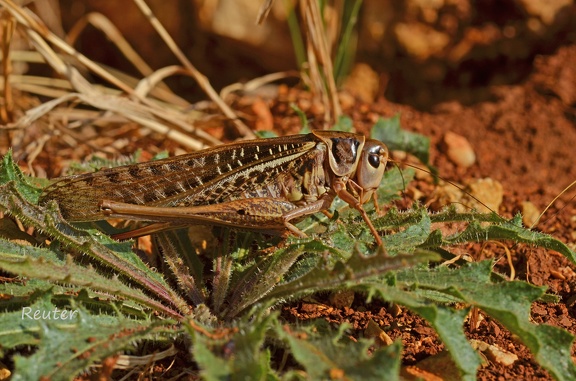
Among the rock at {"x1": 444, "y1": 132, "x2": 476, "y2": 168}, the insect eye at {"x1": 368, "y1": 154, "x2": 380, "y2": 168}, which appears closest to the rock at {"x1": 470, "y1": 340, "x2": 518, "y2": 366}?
the insect eye at {"x1": 368, "y1": 154, "x2": 380, "y2": 168}

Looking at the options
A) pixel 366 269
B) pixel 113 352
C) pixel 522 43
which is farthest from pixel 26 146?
pixel 522 43

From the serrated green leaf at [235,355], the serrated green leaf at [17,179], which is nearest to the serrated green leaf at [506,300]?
the serrated green leaf at [235,355]

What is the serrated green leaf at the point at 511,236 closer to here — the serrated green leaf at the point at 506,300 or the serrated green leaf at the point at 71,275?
the serrated green leaf at the point at 506,300

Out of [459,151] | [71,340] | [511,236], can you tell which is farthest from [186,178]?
[459,151]

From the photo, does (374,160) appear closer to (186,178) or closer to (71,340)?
(186,178)

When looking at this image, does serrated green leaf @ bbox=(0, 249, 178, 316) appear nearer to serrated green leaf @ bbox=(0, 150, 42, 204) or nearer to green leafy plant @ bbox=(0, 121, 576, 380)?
green leafy plant @ bbox=(0, 121, 576, 380)
